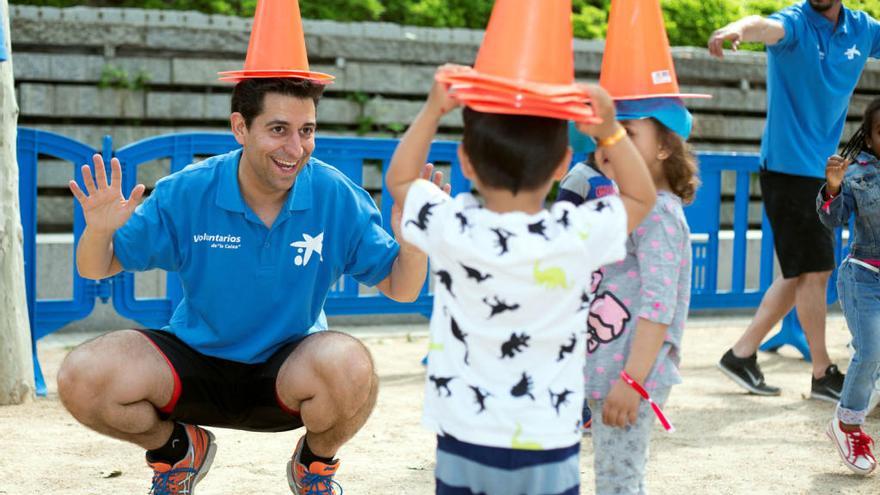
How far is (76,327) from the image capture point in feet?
25.1

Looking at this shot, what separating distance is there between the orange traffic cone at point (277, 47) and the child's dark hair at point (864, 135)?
2.08 m

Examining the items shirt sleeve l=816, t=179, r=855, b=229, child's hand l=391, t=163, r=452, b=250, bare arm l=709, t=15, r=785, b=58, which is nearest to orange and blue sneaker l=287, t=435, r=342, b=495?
child's hand l=391, t=163, r=452, b=250

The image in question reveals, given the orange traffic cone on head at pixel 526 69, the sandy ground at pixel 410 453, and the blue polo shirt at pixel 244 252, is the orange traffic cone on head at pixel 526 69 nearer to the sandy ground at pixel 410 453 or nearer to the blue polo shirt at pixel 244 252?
the blue polo shirt at pixel 244 252

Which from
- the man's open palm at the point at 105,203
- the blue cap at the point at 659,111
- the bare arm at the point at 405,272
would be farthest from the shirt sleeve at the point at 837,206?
the man's open palm at the point at 105,203

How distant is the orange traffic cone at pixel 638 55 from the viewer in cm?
313

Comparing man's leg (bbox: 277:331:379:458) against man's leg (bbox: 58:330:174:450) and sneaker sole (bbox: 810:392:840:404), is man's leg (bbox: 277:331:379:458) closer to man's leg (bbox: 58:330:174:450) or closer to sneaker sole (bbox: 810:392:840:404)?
man's leg (bbox: 58:330:174:450)

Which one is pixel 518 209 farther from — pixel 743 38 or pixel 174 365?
pixel 743 38

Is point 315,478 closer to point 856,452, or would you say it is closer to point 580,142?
point 580,142

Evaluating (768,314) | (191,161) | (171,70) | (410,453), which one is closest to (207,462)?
(410,453)

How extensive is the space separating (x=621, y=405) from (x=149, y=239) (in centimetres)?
170

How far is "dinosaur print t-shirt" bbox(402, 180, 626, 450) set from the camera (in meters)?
2.68

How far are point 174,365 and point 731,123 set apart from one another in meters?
8.18

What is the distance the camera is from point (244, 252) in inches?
153

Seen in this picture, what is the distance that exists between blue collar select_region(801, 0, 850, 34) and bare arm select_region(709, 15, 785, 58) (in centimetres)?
28
